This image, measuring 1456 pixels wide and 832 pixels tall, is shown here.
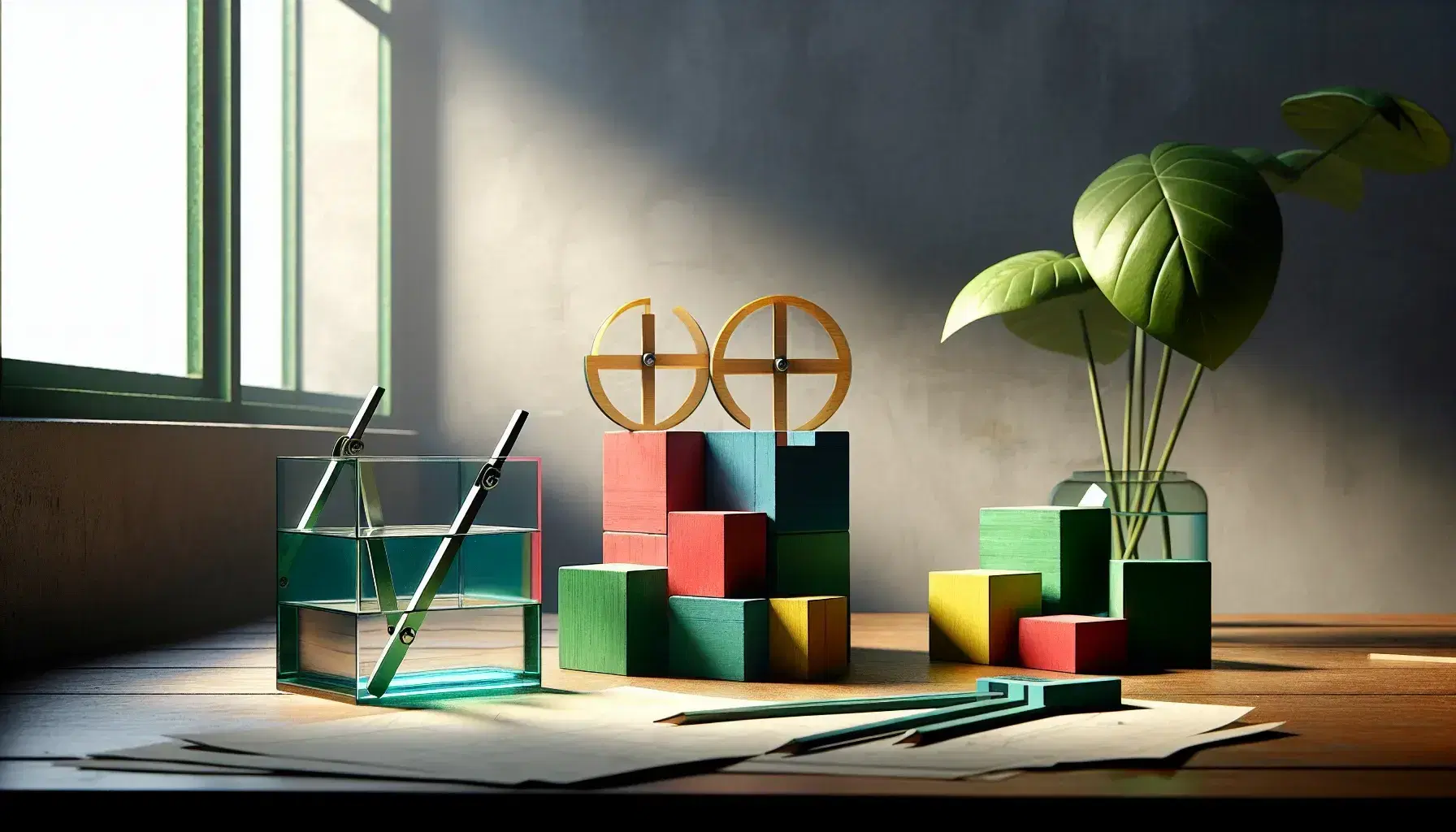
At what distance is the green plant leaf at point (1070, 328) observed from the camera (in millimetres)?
1981

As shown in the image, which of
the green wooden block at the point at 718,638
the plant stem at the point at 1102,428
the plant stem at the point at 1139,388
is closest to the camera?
the green wooden block at the point at 718,638

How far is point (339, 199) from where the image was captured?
2.42 meters

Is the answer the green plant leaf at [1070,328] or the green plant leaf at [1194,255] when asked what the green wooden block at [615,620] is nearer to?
the green plant leaf at [1194,255]

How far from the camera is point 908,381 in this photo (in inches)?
94.5

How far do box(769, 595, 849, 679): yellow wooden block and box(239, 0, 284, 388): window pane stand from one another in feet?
3.27

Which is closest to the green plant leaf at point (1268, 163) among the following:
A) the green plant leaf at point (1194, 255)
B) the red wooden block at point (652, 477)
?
the green plant leaf at point (1194, 255)

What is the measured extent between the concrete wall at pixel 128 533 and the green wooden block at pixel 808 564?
750 millimetres

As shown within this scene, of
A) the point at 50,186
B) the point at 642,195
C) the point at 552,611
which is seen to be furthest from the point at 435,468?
the point at 642,195

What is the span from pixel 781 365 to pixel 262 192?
937 mm

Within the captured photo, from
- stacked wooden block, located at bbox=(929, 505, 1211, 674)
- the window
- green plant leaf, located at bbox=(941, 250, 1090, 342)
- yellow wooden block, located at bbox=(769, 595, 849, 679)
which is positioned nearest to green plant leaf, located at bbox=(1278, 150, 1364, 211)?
green plant leaf, located at bbox=(941, 250, 1090, 342)

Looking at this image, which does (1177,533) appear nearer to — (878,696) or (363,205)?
(878,696)

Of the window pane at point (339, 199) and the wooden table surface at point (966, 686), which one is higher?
the window pane at point (339, 199)

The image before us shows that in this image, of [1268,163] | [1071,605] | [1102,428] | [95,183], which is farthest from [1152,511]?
[95,183]

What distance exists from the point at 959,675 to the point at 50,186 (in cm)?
115
